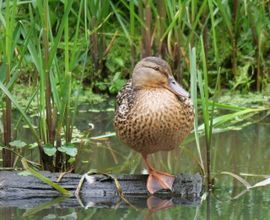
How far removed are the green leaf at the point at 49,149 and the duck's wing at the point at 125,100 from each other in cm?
41

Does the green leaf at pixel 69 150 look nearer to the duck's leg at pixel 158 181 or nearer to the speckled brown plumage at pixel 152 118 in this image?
the speckled brown plumage at pixel 152 118

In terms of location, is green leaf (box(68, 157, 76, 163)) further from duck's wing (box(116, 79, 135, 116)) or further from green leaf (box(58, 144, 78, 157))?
duck's wing (box(116, 79, 135, 116))

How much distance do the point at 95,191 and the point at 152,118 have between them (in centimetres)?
49

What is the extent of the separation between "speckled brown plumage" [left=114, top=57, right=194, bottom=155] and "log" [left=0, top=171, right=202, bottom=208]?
0.22m

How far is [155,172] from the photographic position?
499cm

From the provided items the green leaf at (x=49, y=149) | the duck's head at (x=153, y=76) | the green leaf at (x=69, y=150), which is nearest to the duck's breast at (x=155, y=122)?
the duck's head at (x=153, y=76)

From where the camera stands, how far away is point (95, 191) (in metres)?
4.87

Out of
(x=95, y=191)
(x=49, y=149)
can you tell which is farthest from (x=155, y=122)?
(x=49, y=149)

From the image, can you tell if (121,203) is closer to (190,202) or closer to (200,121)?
(190,202)

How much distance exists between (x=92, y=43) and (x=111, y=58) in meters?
0.34

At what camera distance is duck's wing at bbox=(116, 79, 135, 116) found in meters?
4.93

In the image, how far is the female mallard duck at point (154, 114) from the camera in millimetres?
4832

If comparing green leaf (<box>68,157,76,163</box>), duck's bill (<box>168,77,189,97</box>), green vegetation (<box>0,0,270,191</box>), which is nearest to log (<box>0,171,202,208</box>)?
green leaf (<box>68,157,76,163</box>)

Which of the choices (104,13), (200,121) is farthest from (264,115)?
(104,13)
